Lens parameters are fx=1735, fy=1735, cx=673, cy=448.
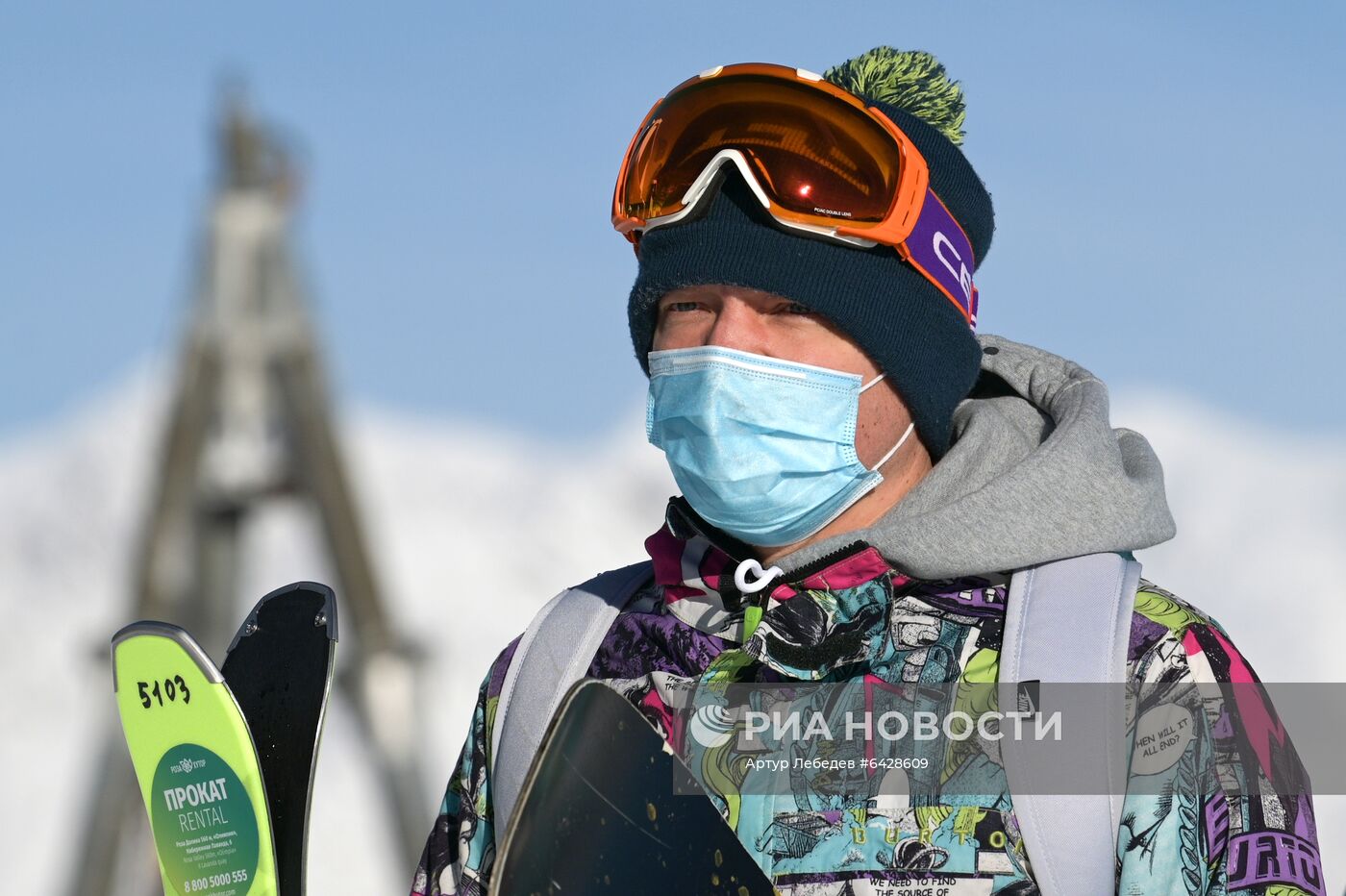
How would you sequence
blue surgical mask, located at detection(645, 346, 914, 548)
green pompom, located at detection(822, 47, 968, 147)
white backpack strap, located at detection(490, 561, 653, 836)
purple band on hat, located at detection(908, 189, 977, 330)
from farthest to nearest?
1. green pompom, located at detection(822, 47, 968, 147)
2. purple band on hat, located at detection(908, 189, 977, 330)
3. blue surgical mask, located at detection(645, 346, 914, 548)
4. white backpack strap, located at detection(490, 561, 653, 836)

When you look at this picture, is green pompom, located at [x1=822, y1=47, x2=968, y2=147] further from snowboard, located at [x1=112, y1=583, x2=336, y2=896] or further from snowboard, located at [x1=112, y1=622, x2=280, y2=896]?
snowboard, located at [x1=112, y1=622, x2=280, y2=896]

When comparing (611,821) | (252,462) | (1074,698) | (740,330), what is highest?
(252,462)

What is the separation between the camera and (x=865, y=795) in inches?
97.0

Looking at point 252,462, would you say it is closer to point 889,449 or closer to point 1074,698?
point 889,449

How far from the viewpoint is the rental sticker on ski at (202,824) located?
276 cm

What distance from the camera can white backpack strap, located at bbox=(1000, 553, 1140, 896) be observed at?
2.25 m

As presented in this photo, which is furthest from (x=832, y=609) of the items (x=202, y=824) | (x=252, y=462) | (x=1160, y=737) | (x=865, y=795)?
(x=252, y=462)

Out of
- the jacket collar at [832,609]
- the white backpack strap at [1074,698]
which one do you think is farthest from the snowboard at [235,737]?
the white backpack strap at [1074,698]

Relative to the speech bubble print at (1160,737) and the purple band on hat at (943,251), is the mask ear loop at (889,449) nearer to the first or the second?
the purple band on hat at (943,251)

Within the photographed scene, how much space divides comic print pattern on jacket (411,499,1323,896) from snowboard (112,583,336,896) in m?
0.26

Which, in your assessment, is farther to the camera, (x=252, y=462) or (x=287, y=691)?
(x=252, y=462)

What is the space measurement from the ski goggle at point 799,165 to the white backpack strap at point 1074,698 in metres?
0.69

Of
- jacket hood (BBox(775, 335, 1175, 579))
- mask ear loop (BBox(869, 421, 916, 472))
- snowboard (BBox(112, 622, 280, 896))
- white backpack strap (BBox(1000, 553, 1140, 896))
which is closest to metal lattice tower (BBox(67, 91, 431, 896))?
snowboard (BBox(112, 622, 280, 896))

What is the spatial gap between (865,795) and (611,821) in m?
0.37
